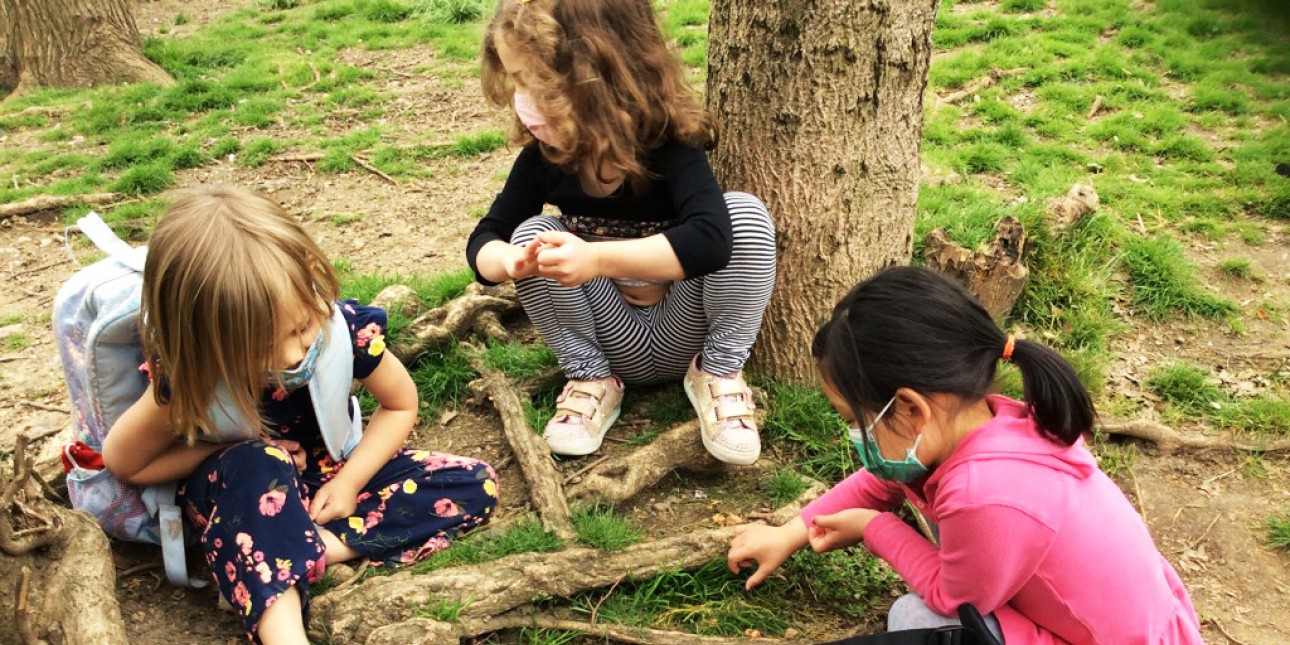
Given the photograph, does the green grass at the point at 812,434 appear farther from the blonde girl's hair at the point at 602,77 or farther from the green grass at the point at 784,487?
the blonde girl's hair at the point at 602,77

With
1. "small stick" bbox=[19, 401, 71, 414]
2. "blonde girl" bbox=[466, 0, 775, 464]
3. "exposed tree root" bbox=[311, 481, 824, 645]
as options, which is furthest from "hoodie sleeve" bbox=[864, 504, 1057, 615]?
"small stick" bbox=[19, 401, 71, 414]

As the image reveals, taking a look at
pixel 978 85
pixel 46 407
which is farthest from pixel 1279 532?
pixel 46 407

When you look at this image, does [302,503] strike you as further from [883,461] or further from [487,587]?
[883,461]

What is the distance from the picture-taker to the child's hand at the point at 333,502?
8.48 ft

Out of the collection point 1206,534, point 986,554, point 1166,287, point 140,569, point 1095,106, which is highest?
point 986,554

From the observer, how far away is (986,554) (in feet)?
6.12

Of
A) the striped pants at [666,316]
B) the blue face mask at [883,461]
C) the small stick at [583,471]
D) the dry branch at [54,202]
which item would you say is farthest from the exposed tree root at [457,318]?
the dry branch at [54,202]

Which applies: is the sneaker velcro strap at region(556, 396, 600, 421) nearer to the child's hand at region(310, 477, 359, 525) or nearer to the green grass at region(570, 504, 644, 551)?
the green grass at region(570, 504, 644, 551)

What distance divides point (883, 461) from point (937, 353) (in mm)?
311

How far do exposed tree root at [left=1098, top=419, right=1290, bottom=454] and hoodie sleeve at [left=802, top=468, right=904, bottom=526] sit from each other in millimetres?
1289

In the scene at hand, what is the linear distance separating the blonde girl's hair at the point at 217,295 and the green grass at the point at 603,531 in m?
0.95

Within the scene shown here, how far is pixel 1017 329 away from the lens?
386cm

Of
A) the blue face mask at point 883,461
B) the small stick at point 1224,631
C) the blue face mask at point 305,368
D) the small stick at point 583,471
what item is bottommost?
the small stick at point 1224,631

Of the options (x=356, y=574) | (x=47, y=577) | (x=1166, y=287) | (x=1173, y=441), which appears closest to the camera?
(x=47, y=577)
